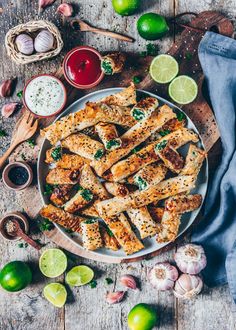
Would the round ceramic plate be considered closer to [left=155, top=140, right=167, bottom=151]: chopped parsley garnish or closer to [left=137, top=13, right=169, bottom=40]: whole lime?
[left=155, top=140, right=167, bottom=151]: chopped parsley garnish

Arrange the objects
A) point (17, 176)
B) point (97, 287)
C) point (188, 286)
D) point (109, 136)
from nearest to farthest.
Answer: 1. point (109, 136)
2. point (188, 286)
3. point (17, 176)
4. point (97, 287)

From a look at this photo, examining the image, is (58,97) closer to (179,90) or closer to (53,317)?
(179,90)

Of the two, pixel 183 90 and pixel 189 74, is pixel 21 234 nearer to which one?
pixel 183 90

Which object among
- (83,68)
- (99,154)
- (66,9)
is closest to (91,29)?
(66,9)

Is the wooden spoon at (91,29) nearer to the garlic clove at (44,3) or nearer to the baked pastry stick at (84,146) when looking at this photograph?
the garlic clove at (44,3)

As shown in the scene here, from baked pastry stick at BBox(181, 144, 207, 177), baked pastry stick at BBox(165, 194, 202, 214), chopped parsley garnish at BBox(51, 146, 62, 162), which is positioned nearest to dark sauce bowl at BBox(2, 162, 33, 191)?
chopped parsley garnish at BBox(51, 146, 62, 162)

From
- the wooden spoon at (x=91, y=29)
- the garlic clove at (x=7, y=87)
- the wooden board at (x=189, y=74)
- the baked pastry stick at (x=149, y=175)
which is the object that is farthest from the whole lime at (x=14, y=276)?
the wooden spoon at (x=91, y=29)
